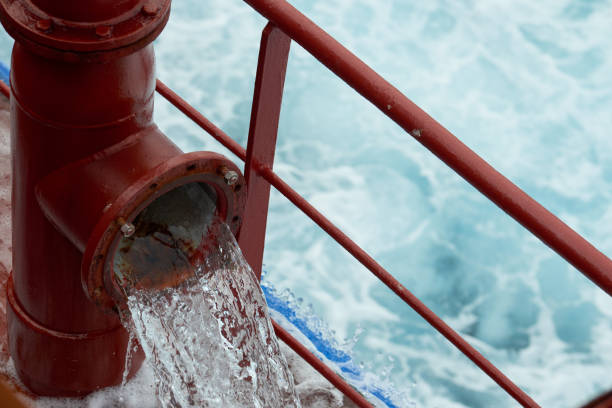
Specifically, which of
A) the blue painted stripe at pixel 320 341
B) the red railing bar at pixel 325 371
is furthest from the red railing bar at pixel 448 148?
the blue painted stripe at pixel 320 341

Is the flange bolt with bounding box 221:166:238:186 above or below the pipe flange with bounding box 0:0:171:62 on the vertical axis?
below

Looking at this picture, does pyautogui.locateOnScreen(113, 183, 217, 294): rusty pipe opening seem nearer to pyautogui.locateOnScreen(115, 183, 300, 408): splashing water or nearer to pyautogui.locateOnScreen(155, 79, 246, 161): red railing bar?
pyautogui.locateOnScreen(115, 183, 300, 408): splashing water

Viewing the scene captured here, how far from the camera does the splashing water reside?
1411 millimetres

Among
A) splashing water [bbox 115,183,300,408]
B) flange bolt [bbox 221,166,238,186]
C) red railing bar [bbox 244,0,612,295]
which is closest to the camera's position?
red railing bar [bbox 244,0,612,295]

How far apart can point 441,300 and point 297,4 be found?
10.8 feet

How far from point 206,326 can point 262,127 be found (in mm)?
417

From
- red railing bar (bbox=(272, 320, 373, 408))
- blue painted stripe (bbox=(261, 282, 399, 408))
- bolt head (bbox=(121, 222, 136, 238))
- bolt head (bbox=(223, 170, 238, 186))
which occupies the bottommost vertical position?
blue painted stripe (bbox=(261, 282, 399, 408))

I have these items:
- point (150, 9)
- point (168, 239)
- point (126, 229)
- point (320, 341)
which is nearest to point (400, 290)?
point (168, 239)

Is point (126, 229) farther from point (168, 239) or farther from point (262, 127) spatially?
point (262, 127)

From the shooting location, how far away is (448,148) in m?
1.15

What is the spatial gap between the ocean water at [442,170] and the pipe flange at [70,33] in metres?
3.64

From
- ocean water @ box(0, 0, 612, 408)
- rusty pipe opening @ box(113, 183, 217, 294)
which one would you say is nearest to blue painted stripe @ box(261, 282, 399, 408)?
rusty pipe opening @ box(113, 183, 217, 294)

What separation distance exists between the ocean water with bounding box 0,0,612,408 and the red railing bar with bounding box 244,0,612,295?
141 inches

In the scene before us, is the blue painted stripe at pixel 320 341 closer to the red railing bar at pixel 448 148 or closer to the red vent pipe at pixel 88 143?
the red vent pipe at pixel 88 143
